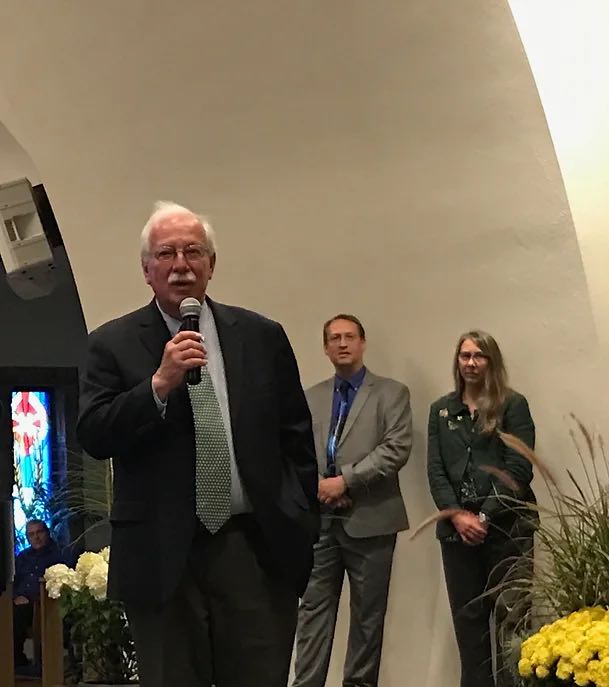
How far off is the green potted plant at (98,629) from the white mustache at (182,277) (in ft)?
6.15

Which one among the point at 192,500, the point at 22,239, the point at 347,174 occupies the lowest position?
the point at 192,500

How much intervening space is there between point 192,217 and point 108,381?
0.34 m

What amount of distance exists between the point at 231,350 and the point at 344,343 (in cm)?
197

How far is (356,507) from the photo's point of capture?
13.1ft

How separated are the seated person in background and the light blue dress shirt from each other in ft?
16.5

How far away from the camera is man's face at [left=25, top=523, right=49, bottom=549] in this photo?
725 cm

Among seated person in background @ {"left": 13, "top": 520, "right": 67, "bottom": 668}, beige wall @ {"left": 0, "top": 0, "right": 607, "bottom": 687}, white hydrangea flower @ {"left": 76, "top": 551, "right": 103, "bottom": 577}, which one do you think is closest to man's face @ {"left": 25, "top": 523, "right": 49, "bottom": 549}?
seated person in background @ {"left": 13, "top": 520, "right": 67, "bottom": 668}

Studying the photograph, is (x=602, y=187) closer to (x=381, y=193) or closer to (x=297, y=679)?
(x=381, y=193)

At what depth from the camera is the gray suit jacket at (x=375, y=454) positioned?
3.97 metres

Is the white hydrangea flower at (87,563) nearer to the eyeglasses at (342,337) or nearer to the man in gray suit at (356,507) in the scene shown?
the man in gray suit at (356,507)

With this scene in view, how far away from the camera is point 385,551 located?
4.00 m

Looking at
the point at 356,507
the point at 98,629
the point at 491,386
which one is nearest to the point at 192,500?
the point at 491,386

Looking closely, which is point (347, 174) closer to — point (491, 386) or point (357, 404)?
point (357, 404)

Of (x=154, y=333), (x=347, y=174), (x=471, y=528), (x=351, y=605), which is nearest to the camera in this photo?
(x=154, y=333)
